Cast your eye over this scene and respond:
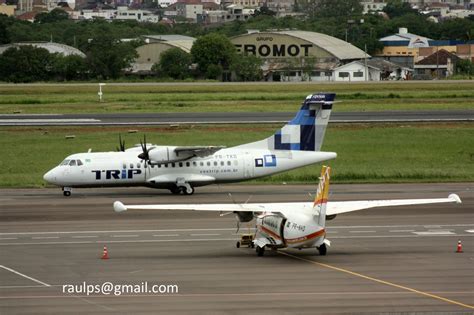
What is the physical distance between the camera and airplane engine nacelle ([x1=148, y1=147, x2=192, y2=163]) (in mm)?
50125

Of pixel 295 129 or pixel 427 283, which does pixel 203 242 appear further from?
pixel 295 129

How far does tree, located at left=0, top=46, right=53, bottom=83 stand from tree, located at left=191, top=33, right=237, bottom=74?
802 inches

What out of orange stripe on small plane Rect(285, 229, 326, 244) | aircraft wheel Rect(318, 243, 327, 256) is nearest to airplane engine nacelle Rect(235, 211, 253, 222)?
aircraft wheel Rect(318, 243, 327, 256)

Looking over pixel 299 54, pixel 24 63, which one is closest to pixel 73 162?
pixel 24 63

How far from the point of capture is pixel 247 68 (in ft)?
474

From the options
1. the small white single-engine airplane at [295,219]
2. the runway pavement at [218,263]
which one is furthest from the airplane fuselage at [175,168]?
the small white single-engine airplane at [295,219]

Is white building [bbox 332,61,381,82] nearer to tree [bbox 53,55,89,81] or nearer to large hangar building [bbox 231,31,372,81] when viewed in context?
large hangar building [bbox 231,31,372,81]

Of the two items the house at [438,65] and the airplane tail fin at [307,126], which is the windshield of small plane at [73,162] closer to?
the airplane tail fin at [307,126]

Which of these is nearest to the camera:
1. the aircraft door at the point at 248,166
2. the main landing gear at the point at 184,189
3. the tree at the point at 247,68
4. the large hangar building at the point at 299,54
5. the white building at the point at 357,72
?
the aircraft door at the point at 248,166

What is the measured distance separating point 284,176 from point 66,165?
12.9m

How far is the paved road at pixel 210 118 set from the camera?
80.0m

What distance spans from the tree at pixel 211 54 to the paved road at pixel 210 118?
59827mm

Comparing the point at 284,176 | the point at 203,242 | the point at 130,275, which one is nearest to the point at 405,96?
the point at 284,176

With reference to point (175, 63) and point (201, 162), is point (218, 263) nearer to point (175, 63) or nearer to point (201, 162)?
point (201, 162)
